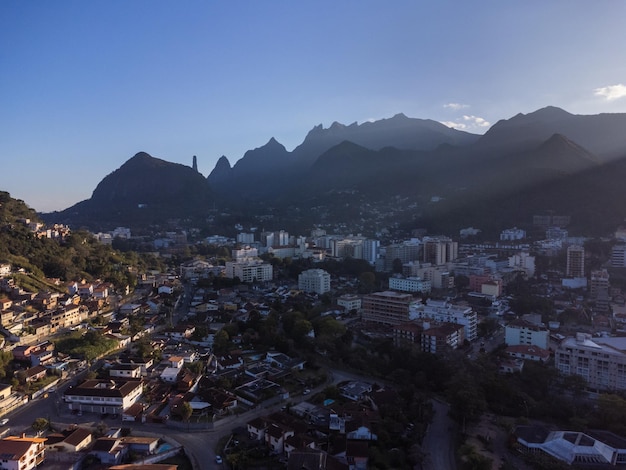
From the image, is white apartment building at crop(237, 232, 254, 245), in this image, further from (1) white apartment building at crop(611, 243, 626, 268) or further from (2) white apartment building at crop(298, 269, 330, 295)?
(1) white apartment building at crop(611, 243, 626, 268)

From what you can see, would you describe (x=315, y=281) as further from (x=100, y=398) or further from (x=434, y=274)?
(x=100, y=398)

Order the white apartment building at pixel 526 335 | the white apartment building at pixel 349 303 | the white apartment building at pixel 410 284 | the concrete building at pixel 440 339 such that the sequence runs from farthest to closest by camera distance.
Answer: the white apartment building at pixel 410 284 < the white apartment building at pixel 349 303 < the white apartment building at pixel 526 335 < the concrete building at pixel 440 339

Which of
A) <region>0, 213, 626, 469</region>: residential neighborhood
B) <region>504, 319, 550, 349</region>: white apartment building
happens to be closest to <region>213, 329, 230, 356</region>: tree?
<region>0, 213, 626, 469</region>: residential neighborhood

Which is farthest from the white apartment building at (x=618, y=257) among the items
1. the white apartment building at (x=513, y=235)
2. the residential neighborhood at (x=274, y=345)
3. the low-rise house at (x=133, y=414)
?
the low-rise house at (x=133, y=414)

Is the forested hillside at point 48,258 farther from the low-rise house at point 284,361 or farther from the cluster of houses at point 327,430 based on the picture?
the cluster of houses at point 327,430

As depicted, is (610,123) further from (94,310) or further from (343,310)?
(94,310)

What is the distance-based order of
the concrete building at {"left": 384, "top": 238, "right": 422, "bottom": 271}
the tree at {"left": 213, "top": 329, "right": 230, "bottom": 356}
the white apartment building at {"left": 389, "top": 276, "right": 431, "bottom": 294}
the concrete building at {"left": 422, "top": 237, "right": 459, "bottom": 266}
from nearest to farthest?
the tree at {"left": 213, "top": 329, "right": 230, "bottom": 356} < the white apartment building at {"left": 389, "top": 276, "right": 431, "bottom": 294} < the concrete building at {"left": 422, "top": 237, "right": 459, "bottom": 266} < the concrete building at {"left": 384, "top": 238, "right": 422, "bottom": 271}

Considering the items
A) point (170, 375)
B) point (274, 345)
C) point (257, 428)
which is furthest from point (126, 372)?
point (257, 428)
